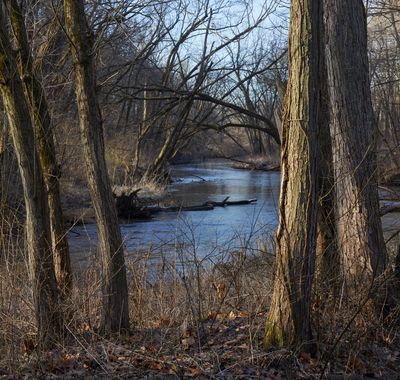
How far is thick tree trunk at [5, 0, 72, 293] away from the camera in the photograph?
7.25 m

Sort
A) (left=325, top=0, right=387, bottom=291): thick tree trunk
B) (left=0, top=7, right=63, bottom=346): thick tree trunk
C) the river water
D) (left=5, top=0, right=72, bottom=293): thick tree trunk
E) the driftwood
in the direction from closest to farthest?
(left=0, top=7, right=63, bottom=346): thick tree trunk < (left=325, top=0, right=387, bottom=291): thick tree trunk < (left=5, top=0, right=72, bottom=293): thick tree trunk < the river water < the driftwood

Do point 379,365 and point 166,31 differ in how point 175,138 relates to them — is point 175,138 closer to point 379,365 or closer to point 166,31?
point 166,31

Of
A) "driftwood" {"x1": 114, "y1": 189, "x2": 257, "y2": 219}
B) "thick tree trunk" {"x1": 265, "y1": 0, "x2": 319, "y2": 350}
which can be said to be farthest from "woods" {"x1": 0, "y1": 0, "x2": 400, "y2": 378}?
"driftwood" {"x1": 114, "y1": 189, "x2": 257, "y2": 219}

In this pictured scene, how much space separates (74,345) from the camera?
5.95m

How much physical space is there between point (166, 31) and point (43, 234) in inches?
417

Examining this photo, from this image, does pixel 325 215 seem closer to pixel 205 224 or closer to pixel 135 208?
pixel 205 224

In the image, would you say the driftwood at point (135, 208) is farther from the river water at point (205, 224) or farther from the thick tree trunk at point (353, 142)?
the thick tree trunk at point (353, 142)

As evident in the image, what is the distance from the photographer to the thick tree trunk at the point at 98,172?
20.5 feet

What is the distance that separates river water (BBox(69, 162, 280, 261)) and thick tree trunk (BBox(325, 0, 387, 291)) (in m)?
0.85

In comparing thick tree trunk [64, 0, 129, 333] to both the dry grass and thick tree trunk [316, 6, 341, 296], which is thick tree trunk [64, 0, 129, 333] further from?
thick tree trunk [316, 6, 341, 296]

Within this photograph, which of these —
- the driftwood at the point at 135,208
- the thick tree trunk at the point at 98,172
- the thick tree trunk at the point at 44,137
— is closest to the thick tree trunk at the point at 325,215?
the thick tree trunk at the point at 98,172

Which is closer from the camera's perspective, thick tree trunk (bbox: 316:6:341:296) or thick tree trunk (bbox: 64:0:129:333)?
thick tree trunk (bbox: 64:0:129:333)

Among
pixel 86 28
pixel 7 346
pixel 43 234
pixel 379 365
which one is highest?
pixel 86 28

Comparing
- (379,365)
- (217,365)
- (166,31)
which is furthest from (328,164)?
(166,31)
